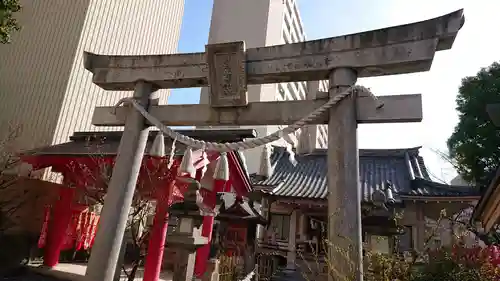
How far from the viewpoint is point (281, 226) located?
17.4 metres

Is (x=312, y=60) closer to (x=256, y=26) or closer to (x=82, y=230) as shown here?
(x=82, y=230)

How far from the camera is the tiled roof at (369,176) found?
1481 cm

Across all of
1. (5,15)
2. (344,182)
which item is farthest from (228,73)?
(5,15)

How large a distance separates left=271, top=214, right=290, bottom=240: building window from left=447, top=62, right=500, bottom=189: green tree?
9233mm

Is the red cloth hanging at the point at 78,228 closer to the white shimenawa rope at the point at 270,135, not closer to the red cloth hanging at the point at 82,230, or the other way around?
the red cloth hanging at the point at 82,230

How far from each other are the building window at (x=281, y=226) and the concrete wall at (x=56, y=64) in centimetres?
1056

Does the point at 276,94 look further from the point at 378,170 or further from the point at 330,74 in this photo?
the point at 330,74

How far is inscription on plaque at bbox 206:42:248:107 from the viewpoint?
4.85m

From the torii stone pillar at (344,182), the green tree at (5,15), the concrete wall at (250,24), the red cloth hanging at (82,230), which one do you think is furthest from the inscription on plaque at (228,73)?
the concrete wall at (250,24)

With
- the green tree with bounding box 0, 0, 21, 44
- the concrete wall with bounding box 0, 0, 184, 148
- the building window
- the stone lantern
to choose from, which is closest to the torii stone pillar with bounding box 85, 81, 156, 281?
the stone lantern

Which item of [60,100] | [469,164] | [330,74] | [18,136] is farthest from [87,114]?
[469,164]

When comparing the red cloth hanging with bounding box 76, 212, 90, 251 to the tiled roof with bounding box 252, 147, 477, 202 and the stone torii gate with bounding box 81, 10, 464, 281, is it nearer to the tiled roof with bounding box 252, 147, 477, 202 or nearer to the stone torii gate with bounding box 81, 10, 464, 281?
the stone torii gate with bounding box 81, 10, 464, 281

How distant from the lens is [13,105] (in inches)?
490

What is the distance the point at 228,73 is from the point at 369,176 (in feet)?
50.3
